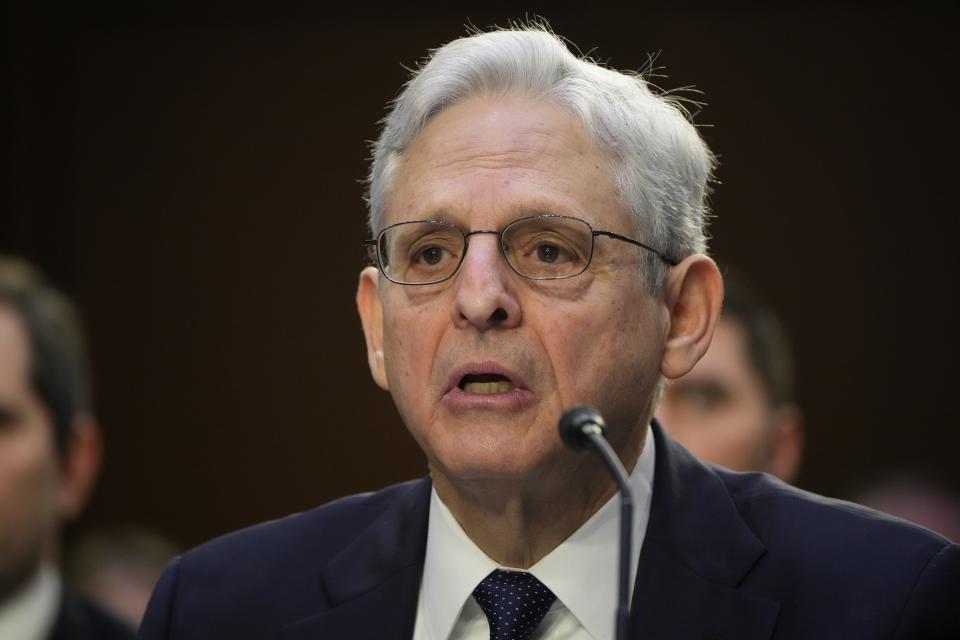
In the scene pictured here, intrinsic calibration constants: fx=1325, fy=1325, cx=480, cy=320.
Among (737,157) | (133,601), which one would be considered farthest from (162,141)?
(737,157)

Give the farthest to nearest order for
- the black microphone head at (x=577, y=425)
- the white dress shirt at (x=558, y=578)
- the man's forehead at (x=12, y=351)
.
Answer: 1. the man's forehead at (x=12, y=351)
2. the white dress shirt at (x=558, y=578)
3. the black microphone head at (x=577, y=425)

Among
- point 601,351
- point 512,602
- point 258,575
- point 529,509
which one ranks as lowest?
point 258,575

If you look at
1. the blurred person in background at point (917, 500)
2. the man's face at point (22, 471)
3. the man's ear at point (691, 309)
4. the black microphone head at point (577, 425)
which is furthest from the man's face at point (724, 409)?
the black microphone head at point (577, 425)

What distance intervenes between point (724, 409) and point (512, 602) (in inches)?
64.1

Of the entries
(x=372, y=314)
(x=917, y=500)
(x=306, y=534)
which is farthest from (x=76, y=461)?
(x=917, y=500)

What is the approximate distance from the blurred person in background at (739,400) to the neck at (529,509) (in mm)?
1314

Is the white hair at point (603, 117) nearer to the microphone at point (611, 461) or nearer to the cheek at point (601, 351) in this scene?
the cheek at point (601, 351)

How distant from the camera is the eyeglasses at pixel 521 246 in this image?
2.09 meters

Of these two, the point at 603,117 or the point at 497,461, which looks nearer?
the point at 497,461

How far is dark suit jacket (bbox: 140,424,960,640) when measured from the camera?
2.04m

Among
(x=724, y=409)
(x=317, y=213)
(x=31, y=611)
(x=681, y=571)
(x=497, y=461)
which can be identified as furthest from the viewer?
(x=317, y=213)

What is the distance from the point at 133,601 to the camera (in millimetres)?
4500

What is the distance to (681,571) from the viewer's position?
6.98ft

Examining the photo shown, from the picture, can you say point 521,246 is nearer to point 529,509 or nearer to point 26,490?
point 529,509
